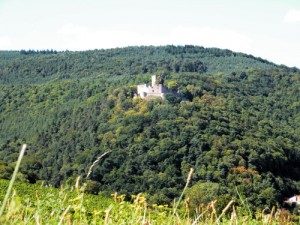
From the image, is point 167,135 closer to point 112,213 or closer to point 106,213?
point 112,213

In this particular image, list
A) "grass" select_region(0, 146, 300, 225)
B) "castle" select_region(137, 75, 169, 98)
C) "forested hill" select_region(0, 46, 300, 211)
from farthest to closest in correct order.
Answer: "castle" select_region(137, 75, 169, 98) < "forested hill" select_region(0, 46, 300, 211) < "grass" select_region(0, 146, 300, 225)

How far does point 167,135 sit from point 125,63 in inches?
2778

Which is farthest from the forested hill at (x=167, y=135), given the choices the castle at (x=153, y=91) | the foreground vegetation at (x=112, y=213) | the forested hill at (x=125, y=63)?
the foreground vegetation at (x=112, y=213)

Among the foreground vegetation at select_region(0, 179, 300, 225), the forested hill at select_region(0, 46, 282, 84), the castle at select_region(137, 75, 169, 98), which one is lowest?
the foreground vegetation at select_region(0, 179, 300, 225)

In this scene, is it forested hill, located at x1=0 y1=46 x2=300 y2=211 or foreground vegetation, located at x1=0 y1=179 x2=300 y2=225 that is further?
forested hill, located at x1=0 y1=46 x2=300 y2=211

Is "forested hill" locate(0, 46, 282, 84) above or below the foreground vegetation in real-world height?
above

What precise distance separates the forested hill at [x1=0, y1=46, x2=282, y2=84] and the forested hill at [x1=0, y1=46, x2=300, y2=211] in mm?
19658

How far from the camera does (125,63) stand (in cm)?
14125

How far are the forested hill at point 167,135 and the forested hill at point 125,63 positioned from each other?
19658 mm

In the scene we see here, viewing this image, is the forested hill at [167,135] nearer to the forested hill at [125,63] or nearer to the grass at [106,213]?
the forested hill at [125,63]

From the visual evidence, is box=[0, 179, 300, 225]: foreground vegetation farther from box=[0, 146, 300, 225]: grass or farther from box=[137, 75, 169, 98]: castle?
box=[137, 75, 169, 98]: castle

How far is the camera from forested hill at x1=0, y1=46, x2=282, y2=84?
136 m

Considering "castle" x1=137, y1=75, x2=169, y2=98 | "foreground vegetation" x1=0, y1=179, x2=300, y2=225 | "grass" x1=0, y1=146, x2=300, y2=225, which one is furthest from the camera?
"castle" x1=137, y1=75, x2=169, y2=98

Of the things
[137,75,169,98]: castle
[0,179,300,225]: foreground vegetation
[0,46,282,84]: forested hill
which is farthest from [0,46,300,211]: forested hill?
[0,179,300,225]: foreground vegetation
